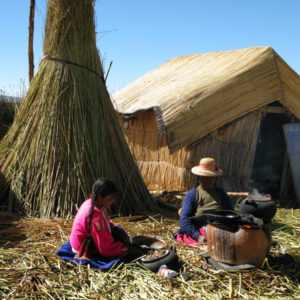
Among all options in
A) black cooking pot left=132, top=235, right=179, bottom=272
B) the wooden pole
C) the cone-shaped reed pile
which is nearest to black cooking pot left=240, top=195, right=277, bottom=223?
black cooking pot left=132, top=235, right=179, bottom=272

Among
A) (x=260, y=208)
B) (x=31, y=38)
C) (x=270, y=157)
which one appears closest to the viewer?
(x=260, y=208)

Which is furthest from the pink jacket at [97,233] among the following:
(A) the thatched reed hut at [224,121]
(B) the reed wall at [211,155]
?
(B) the reed wall at [211,155]

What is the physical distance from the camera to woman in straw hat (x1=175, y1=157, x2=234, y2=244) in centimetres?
341

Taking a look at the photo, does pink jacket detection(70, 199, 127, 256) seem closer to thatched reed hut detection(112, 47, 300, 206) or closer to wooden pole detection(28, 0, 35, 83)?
thatched reed hut detection(112, 47, 300, 206)

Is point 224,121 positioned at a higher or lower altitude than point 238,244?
higher

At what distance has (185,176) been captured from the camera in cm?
591

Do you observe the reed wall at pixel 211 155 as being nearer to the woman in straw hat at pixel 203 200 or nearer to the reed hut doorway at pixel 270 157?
the reed hut doorway at pixel 270 157

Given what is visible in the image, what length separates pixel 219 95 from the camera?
579cm

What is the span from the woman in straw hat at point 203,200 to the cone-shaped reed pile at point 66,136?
3.43ft

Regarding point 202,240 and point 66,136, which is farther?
point 66,136

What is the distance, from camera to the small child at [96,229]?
8.91 ft

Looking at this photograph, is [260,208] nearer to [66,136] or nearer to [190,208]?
[190,208]

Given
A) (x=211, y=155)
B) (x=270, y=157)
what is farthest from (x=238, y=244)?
(x=270, y=157)

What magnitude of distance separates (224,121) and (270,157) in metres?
1.68
